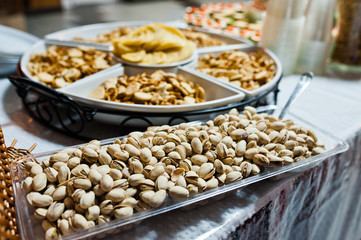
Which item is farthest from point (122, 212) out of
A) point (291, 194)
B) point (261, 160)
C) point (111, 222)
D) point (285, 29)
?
point (285, 29)

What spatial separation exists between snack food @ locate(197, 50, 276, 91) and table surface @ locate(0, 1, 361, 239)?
0.11 metres

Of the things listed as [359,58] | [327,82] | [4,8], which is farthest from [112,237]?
[4,8]

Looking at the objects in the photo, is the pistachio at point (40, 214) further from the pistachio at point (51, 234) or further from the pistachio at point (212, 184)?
the pistachio at point (212, 184)

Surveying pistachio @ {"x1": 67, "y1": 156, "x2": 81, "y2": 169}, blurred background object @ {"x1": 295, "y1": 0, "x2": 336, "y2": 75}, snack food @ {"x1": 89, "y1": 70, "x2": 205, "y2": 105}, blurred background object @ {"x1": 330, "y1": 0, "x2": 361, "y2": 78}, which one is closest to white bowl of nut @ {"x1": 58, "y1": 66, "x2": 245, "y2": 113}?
snack food @ {"x1": 89, "y1": 70, "x2": 205, "y2": 105}

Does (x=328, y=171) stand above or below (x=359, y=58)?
below

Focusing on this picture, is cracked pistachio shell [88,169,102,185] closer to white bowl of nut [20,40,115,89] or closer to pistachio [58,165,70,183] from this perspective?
pistachio [58,165,70,183]

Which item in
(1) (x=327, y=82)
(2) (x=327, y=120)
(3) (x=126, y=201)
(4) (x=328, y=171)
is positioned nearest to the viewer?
(3) (x=126, y=201)

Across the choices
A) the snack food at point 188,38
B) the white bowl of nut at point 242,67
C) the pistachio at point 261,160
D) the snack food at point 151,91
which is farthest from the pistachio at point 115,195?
the snack food at point 188,38

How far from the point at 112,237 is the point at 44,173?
0.44 ft

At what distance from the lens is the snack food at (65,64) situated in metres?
0.84

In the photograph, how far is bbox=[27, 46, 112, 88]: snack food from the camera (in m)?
0.84

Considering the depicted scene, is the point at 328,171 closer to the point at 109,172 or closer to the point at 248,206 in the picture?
the point at 248,206

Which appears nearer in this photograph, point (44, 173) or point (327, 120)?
point (44, 173)

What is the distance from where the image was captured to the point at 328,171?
732 millimetres
